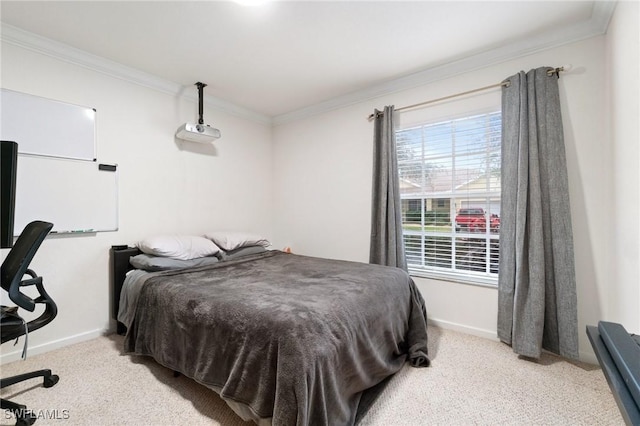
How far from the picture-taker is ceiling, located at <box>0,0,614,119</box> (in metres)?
1.95

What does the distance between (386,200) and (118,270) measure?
265cm

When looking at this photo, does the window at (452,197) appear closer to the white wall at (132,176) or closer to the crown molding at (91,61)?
the white wall at (132,176)

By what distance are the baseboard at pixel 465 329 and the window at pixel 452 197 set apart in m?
0.44

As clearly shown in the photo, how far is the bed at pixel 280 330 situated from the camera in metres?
1.28

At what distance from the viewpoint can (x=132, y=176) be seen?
111 inches

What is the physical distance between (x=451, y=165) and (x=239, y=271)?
88.7 inches

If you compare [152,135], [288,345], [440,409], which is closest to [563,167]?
[440,409]

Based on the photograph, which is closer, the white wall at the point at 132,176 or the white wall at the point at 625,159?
the white wall at the point at 625,159

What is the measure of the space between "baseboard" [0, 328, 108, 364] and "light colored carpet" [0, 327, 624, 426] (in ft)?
0.18

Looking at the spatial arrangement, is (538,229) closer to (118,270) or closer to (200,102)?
(200,102)

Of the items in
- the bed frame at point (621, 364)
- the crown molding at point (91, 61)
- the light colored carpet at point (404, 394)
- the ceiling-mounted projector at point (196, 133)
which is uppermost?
the crown molding at point (91, 61)

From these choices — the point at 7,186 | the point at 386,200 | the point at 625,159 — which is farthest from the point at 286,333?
the point at 625,159

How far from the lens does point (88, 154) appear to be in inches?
99.0

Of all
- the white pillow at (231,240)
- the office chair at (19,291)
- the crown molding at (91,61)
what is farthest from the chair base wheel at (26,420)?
the crown molding at (91,61)
